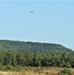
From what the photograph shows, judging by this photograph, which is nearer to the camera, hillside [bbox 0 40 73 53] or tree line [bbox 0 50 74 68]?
tree line [bbox 0 50 74 68]

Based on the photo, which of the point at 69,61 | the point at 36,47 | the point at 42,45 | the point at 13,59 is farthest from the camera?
the point at 42,45

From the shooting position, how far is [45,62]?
93.4m

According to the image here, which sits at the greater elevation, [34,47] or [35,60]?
[34,47]

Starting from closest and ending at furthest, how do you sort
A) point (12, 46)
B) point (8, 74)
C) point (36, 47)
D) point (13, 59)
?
point (8, 74) → point (13, 59) → point (12, 46) → point (36, 47)

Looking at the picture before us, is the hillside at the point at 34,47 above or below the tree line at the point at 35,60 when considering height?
above

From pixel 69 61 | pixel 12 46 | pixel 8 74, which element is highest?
pixel 12 46

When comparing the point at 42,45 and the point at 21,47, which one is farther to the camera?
the point at 42,45

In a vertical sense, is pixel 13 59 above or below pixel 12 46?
below

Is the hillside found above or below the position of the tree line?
above

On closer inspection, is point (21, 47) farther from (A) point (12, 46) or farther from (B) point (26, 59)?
(B) point (26, 59)

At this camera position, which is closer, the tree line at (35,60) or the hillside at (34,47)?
the tree line at (35,60)

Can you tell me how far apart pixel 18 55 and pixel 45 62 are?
27.3ft

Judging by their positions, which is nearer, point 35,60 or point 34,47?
point 35,60

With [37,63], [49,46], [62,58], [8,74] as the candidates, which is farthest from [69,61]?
[49,46]
